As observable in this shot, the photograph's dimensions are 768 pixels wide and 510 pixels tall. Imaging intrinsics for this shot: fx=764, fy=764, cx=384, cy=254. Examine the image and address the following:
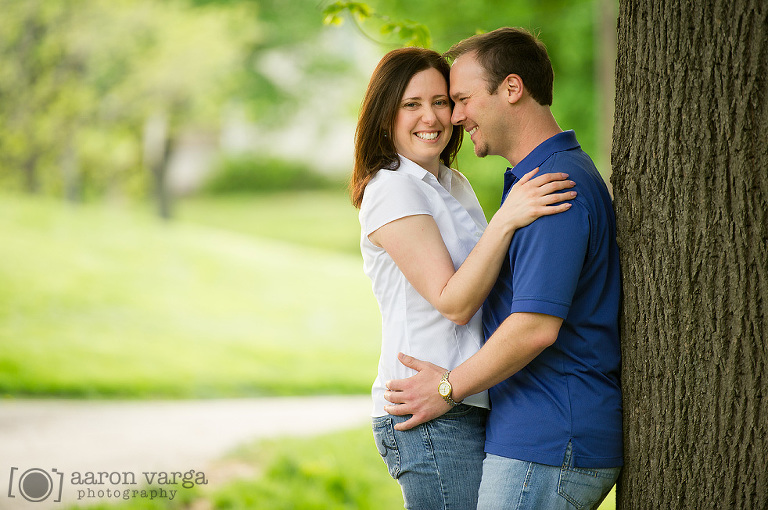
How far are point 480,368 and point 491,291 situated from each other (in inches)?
10.9

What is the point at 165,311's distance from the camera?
11070mm

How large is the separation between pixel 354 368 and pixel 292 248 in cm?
619

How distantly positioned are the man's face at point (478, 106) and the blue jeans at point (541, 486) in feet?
2.89

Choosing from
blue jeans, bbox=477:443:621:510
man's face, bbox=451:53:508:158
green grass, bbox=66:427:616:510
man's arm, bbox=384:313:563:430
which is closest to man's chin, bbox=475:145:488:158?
man's face, bbox=451:53:508:158

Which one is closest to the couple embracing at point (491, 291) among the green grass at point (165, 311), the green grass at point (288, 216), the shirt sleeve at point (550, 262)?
the shirt sleeve at point (550, 262)

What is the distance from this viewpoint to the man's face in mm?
2197

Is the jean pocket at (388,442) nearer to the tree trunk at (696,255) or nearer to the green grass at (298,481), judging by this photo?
the tree trunk at (696,255)

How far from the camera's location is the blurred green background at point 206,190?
874 centimetres

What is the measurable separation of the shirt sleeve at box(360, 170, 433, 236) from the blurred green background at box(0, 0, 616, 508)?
9.96 feet

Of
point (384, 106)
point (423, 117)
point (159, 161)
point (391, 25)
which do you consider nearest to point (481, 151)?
point (423, 117)

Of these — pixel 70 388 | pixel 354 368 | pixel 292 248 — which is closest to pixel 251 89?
pixel 292 248

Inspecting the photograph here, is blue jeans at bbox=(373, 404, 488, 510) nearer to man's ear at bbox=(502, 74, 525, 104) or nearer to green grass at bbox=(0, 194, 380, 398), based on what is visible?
man's ear at bbox=(502, 74, 525, 104)

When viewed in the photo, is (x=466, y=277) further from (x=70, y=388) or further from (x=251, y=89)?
(x=251, y=89)

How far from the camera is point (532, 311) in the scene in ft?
6.11
